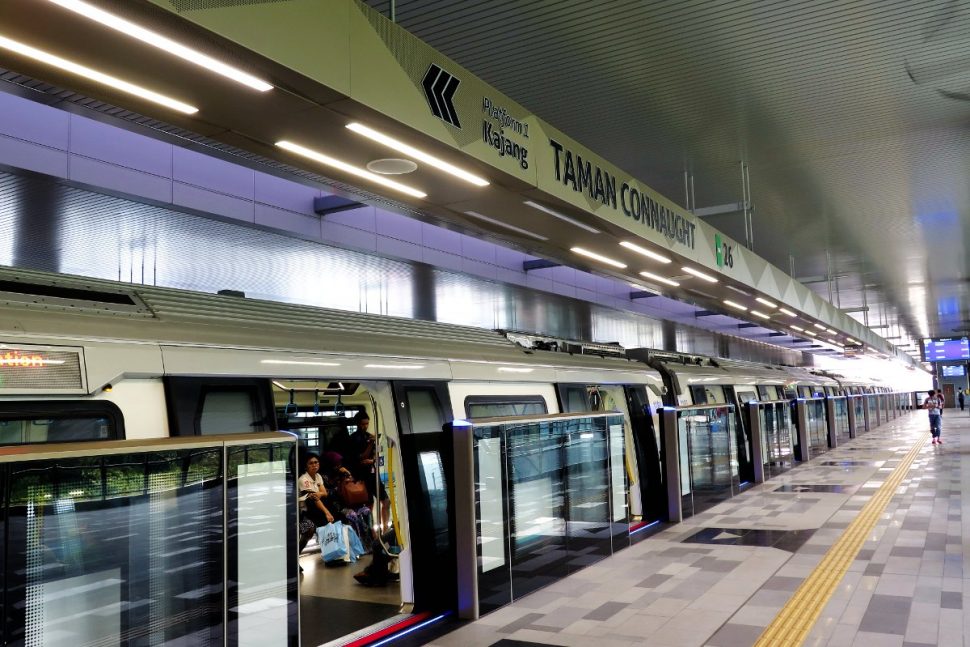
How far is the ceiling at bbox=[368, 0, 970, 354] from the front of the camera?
238 inches

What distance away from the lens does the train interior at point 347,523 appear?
21.2ft

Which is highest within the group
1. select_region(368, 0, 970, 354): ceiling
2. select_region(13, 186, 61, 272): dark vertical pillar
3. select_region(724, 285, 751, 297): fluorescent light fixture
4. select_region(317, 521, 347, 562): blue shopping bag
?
select_region(368, 0, 970, 354): ceiling

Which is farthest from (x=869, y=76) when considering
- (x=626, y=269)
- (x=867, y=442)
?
(x=867, y=442)

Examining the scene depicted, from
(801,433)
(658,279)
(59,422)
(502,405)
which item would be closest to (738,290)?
(658,279)

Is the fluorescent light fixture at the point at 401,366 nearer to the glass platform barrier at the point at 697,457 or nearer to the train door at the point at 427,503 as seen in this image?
the train door at the point at 427,503

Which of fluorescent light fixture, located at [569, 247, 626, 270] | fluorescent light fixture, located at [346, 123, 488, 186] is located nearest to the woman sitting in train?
fluorescent light fixture, located at [569, 247, 626, 270]

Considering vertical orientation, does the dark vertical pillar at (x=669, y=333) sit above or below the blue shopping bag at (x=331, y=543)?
above

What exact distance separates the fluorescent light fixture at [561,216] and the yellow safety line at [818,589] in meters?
3.53

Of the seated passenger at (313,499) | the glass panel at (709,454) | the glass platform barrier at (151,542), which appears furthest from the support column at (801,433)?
the glass platform barrier at (151,542)

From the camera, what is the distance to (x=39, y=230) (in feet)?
31.5

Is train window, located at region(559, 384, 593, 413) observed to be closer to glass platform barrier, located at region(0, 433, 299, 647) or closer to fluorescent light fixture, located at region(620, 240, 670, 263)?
fluorescent light fixture, located at region(620, 240, 670, 263)

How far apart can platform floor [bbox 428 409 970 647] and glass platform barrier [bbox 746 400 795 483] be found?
2794mm

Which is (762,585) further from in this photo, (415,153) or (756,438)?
(756,438)

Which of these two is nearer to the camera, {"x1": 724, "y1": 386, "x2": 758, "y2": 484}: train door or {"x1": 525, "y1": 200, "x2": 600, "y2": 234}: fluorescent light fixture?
{"x1": 525, "y1": 200, "x2": 600, "y2": 234}: fluorescent light fixture
